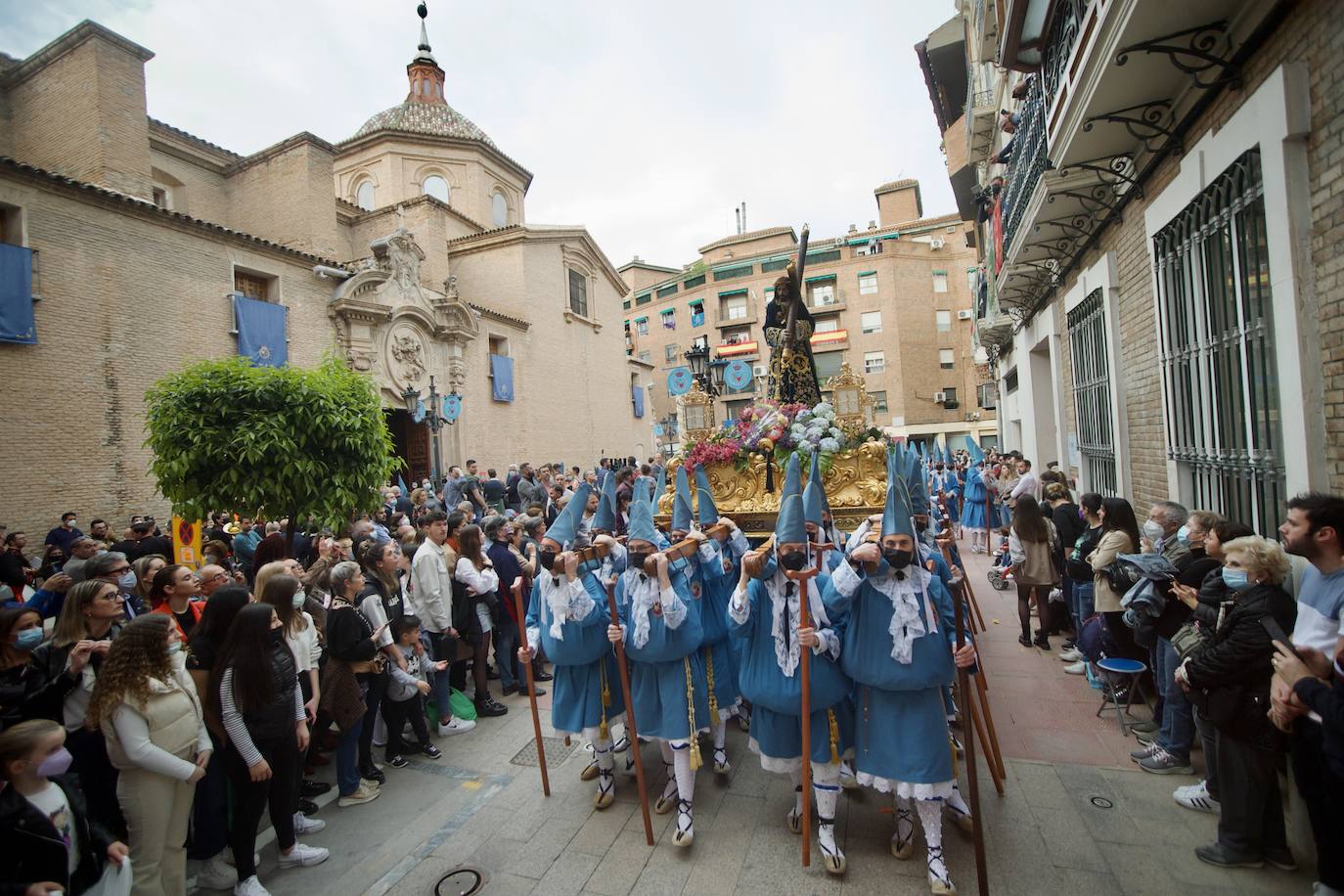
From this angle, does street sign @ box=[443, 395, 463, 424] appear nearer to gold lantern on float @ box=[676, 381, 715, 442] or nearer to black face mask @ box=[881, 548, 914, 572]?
gold lantern on float @ box=[676, 381, 715, 442]

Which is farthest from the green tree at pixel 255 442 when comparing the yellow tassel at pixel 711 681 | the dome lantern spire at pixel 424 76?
the dome lantern spire at pixel 424 76

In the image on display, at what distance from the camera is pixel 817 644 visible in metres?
3.68

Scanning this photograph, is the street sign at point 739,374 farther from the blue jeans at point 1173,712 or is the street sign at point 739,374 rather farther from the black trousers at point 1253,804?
the black trousers at point 1253,804

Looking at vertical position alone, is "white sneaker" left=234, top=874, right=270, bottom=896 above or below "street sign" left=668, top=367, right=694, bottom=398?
below

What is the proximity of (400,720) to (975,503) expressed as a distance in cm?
1255

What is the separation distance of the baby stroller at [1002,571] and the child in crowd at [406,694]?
315 inches

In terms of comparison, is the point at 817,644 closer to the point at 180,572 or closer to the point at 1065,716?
the point at 1065,716

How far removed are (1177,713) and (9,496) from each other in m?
Answer: 15.6

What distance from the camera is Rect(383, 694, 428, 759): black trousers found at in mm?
5320

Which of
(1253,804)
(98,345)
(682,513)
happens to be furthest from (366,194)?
(1253,804)

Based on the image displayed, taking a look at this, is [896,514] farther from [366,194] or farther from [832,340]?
[832,340]

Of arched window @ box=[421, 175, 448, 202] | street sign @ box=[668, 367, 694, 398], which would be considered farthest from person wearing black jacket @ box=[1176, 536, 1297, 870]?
arched window @ box=[421, 175, 448, 202]

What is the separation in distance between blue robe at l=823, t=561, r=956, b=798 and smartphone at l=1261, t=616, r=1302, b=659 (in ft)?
4.88

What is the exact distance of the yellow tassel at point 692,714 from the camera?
162 inches
